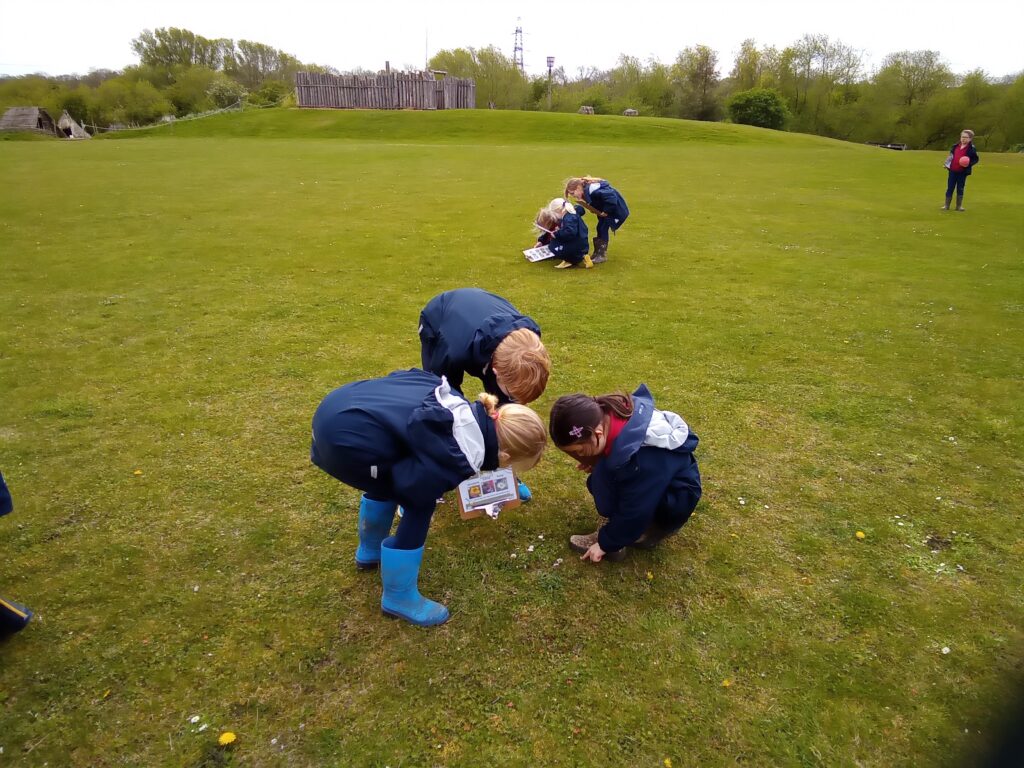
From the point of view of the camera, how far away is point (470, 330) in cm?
385

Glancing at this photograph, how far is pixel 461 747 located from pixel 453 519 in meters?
1.66

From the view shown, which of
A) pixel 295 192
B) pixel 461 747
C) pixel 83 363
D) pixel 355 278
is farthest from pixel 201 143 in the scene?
pixel 461 747

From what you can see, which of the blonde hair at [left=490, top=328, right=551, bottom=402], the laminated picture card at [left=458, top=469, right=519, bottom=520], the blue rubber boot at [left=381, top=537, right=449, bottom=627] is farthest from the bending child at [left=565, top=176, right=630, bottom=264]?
the blue rubber boot at [left=381, top=537, right=449, bottom=627]

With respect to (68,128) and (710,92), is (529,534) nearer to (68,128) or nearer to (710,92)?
(68,128)

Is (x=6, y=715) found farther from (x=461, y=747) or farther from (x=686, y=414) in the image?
(x=686, y=414)

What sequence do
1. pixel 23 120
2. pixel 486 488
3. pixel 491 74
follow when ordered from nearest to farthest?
pixel 486 488 → pixel 23 120 → pixel 491 74

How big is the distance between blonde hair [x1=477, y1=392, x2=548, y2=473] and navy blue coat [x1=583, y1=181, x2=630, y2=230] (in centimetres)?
746

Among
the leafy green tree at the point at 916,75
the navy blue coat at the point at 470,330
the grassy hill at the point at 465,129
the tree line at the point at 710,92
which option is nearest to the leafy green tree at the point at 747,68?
the tree line at the point at 710,92

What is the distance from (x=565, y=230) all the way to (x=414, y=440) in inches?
292

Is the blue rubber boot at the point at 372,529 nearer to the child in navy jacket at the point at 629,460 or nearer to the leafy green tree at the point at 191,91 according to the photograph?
the child in navy jacket at the point at 629,460

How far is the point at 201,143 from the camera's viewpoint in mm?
28703

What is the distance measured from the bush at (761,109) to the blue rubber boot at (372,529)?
57.6m

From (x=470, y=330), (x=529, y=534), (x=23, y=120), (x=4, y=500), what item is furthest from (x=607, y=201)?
(x=23, y=120)

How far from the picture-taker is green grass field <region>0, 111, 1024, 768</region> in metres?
2.92
